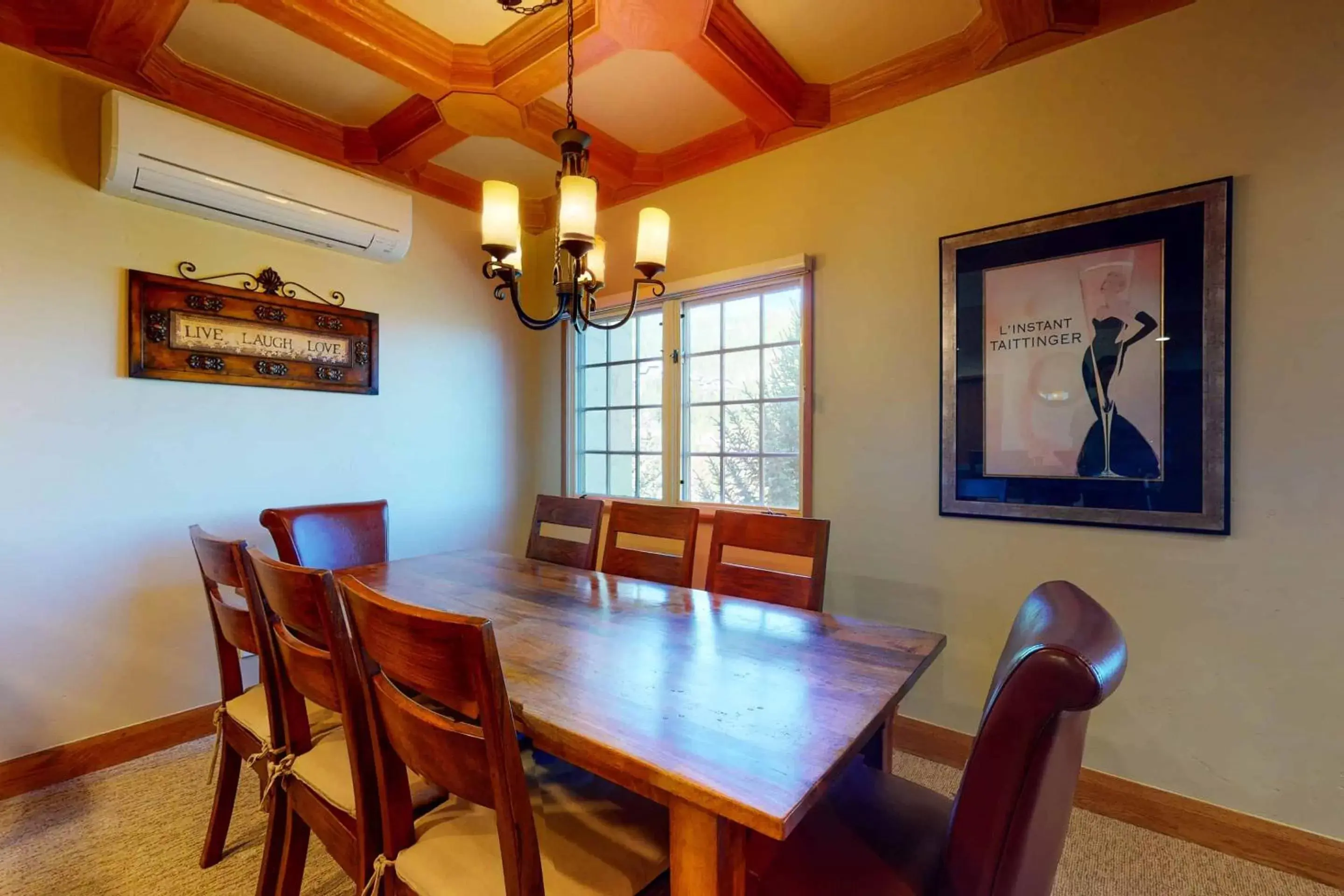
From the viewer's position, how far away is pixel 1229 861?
64.7 inches

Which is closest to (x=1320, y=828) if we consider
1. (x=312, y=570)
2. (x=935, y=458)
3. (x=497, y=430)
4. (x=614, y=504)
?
(x=935, y=458)

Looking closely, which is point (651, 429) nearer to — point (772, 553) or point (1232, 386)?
point (772, 553)

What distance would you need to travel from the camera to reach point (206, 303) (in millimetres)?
2355

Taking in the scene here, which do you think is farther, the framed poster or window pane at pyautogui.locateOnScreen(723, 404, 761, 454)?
window pane at pyautogui.locateOnScreen(723, 404, 761, 454)

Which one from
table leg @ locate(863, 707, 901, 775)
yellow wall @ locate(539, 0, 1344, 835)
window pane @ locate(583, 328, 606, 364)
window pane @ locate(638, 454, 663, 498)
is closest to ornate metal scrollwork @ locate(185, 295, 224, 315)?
window pane @ locate(583, 328, 606, 364)

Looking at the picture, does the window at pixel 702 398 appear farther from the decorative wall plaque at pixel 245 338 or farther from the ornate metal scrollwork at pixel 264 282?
the ornate metal scrollwork at pixel 264 282

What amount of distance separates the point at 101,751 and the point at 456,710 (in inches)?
91.9

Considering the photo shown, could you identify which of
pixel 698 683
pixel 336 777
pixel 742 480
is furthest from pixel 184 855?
pixel 742 480

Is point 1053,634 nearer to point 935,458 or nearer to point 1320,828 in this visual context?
point 935,458

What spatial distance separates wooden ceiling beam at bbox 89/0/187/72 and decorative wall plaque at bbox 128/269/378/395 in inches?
29.3

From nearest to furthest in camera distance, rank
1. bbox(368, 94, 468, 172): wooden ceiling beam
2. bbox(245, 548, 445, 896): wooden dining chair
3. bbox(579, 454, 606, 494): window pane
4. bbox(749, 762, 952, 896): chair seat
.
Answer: bbox(749, 762, 952, 896): chair seat → bbox(245, 548, 445, 896): wooden dining chair → bbox(368, 94, 468, 172): wooden ceiling beam → bbox(579, 454, 606, 494): window pane

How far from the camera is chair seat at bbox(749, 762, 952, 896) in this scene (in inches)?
37.1

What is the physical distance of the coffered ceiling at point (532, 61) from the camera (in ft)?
6.16

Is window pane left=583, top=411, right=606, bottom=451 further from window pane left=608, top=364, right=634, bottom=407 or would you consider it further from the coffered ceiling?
the coffered ceiling
